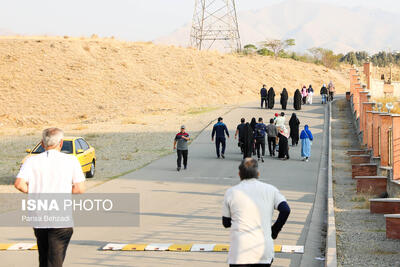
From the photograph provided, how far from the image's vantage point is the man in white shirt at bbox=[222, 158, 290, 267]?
19.2 feet

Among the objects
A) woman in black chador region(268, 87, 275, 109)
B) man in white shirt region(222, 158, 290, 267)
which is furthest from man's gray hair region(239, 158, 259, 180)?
woman in black chador region(268, 87, 275, 109)

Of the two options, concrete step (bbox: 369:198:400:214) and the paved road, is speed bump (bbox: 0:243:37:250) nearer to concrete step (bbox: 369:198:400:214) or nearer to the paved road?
the paved road

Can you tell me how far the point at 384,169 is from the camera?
18.1m

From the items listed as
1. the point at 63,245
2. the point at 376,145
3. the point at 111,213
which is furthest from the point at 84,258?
the point at 376,145

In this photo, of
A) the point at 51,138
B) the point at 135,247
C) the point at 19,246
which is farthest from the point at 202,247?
the point at 51,138

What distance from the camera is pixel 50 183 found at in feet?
21.4

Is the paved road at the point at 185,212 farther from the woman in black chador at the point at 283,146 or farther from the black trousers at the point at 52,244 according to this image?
the black trousers at the point at 52,244

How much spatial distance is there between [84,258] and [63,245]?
3.38m

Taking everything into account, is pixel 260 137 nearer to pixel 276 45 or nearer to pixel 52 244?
pixel 52 244

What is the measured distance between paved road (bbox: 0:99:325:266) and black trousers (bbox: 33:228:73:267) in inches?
117

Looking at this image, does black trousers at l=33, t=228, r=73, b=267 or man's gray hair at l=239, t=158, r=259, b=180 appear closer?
man's gray hair at l=239, t=158, r=259, b=180

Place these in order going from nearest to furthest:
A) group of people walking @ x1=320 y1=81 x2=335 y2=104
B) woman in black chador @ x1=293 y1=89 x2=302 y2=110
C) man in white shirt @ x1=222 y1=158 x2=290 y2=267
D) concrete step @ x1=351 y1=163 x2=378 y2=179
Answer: man in white shirt @ x1=222 y1=158 x2=290 y2=267
concrete step @ x1=351 y1=163 x2=378 y2=179
woman in black chador @ x1=293 y1=89 x2=302 y2=110
group of people walking @ x1=320 y1=81 x2=335 y2=104

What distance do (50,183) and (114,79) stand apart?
189 ft

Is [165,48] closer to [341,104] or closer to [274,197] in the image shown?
[341,104]
